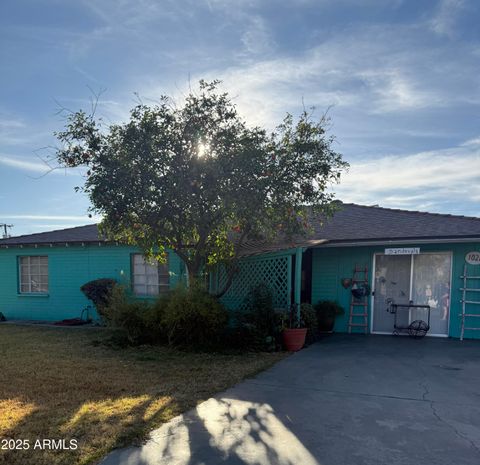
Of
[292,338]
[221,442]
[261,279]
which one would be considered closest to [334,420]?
[221,442]

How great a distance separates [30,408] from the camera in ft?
15.7

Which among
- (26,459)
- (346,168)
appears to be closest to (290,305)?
(346,168)

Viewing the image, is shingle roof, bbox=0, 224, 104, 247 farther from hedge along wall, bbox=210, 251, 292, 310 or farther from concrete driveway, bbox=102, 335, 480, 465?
concrete driveway, bbox=102, 335, 480, 465

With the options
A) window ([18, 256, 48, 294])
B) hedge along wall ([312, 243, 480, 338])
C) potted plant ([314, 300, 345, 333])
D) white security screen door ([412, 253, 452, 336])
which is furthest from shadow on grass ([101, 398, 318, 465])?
window ([18, 256, 48, 294])

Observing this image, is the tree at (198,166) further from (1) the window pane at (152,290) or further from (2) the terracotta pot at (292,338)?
(1) the window pane at (152,290)

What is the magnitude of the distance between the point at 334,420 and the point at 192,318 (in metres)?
4.32

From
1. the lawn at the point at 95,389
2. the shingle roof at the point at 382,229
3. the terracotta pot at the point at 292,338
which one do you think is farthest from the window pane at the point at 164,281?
the terracotta pot at the point at 292,338

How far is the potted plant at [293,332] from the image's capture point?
8375 millimetres

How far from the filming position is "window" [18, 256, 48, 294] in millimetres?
14172

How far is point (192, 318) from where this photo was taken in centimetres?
827

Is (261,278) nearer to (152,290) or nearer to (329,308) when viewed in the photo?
(329,308)

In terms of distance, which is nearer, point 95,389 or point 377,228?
point 95,389

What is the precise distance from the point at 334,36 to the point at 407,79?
1.91 meters

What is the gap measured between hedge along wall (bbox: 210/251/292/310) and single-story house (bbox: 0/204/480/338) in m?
0.02
